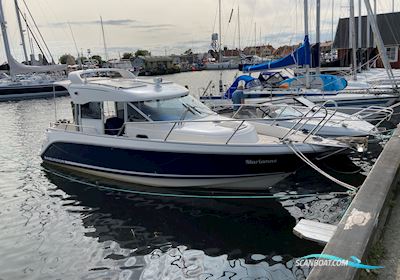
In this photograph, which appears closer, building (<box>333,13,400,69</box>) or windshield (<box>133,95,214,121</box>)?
Result: windshield (<box>133,95,214,121</box>)

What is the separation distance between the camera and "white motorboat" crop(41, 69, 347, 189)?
345 inches

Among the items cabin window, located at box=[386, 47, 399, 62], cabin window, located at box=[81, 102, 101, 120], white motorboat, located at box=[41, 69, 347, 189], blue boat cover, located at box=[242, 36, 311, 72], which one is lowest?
white motorboat, located at box=[41, 69, 347, 189]

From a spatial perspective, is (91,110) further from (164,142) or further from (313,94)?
(313,94)

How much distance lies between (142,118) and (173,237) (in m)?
3.44

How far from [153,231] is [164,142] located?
212 cm

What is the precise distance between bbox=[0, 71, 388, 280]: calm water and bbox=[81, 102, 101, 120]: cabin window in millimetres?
1865

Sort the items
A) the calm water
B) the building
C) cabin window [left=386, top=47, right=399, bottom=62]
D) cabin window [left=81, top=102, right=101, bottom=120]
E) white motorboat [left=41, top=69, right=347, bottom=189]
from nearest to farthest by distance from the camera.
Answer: the calm water < white motorboat [left=41, top=69, right=347, bottom=189] < cabin window [left=81, top=102, right=101, bottom=120] < the building < cabin window [left=386, top=47, right=399, bottom=62]

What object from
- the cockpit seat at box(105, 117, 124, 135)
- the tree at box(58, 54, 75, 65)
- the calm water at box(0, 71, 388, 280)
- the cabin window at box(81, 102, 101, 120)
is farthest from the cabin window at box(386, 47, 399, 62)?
the tree at box(58, 54, 75, 65)

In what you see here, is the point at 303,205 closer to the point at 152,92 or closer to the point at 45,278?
the point at 152,92

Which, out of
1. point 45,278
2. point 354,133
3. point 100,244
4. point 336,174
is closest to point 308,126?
point 354,133

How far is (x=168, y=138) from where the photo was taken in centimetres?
945

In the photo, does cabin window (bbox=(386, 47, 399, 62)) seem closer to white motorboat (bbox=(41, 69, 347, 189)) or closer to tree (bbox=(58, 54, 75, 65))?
white motorboat (bbox=(41, 69, 347, 189))

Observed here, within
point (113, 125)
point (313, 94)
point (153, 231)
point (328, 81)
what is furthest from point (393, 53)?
point (153, 231)

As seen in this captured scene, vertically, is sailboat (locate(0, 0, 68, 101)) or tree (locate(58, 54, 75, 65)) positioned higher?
tree (locate(58, 54, 75, 65))
